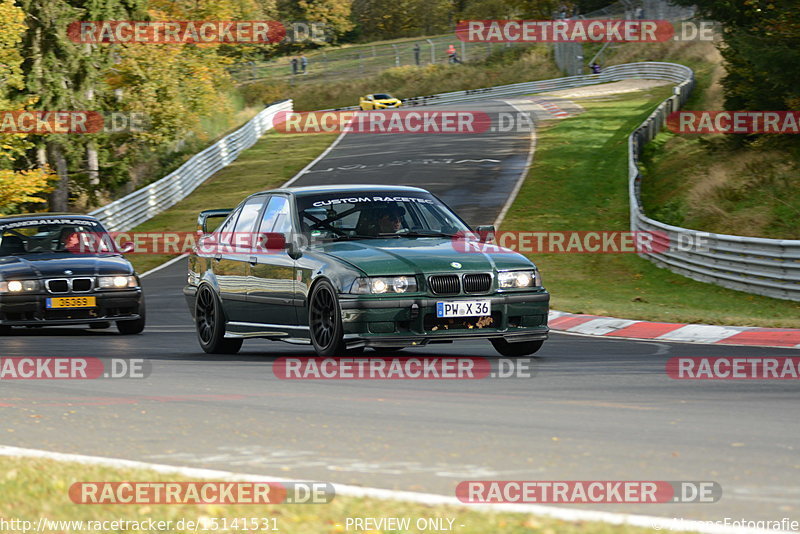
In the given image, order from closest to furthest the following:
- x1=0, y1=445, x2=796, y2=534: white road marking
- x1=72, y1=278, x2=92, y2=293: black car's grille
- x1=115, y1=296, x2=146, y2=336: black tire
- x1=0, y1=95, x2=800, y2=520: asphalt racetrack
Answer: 1. x1=0, y1=445, x2=796, y2=534: white road marking
2. x1=0, y1=95, x2=800, y2=520: asphalt racetrack
3. x1=72, y1=278, x2=92, y2=293: black car's grille
4. x1=115, y1=296, x2=146, y2=336: black tire

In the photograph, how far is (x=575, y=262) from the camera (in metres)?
26.0

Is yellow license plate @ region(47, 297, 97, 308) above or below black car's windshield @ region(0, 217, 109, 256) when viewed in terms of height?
below

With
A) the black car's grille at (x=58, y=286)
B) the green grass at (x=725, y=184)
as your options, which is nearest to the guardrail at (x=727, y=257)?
the green grass at (x=725, y=184)

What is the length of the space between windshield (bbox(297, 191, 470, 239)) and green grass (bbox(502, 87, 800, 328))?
172 inches

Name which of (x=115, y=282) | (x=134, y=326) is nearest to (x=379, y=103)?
(x=134, y=326)

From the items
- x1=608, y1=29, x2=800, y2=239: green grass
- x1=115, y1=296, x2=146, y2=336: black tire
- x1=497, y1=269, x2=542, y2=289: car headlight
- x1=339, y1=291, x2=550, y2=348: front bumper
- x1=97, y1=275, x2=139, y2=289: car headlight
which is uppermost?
x1=497, y1=269, x2=542, y2=289: car headlight

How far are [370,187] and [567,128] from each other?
37.5 m

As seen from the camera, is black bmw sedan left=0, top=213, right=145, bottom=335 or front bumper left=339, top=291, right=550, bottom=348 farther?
black bmw sedan left=0, top=213, right=145, bottom=335

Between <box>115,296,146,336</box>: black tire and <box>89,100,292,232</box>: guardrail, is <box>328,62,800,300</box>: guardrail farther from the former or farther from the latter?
<box>89,100,292,232</box>: guardrail

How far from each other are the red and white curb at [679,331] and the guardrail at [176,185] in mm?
20679

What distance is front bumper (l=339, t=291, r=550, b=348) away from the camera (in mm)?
10109

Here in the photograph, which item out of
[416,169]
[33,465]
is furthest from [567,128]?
[33,465]

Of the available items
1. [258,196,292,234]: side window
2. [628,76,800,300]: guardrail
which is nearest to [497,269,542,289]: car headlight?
[258,196,292,234]: side window

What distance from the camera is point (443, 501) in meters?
5.22
